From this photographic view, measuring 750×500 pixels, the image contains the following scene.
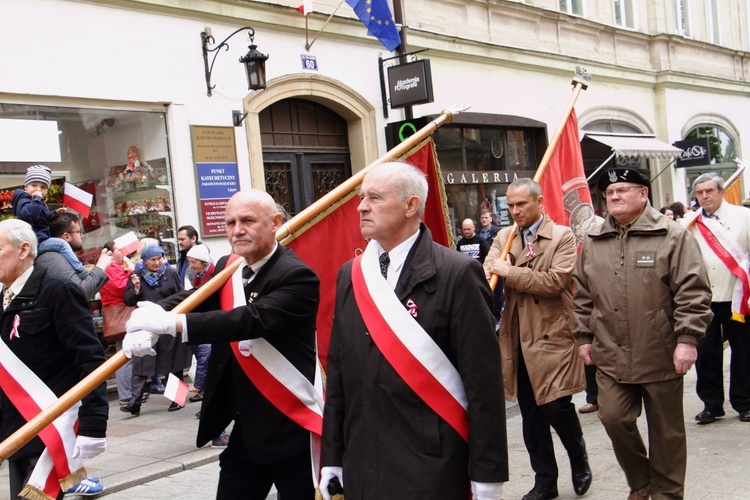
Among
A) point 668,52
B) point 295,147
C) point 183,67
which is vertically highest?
point 668,52

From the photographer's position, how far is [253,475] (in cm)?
373

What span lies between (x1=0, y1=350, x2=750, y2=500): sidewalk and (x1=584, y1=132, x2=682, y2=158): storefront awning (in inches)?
351

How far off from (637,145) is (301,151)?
8.33 metres

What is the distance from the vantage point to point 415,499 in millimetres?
2988

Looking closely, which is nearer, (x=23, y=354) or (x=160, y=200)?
(x=23, y=354)

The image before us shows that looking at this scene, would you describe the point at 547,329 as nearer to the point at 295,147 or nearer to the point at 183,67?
the point at 183,67

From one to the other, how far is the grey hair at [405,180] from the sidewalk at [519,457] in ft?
9.17

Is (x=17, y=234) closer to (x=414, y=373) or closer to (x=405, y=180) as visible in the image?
(x=405, y=180)

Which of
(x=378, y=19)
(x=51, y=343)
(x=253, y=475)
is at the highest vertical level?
(x=378, y=19)

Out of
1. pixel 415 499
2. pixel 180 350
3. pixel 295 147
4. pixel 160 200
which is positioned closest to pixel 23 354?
pixel 415 499

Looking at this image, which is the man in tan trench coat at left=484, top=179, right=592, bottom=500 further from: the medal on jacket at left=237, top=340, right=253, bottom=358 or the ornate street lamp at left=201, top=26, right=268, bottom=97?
the ornate street lamp at left=201, top=26, right=268, bottom=97

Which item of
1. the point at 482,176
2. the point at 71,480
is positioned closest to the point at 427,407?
the point at 71,480

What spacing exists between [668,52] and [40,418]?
19641 millimetres

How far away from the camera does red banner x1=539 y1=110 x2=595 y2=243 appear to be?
258 inches
